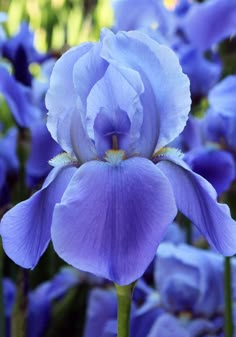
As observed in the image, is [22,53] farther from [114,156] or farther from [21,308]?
[114,156]

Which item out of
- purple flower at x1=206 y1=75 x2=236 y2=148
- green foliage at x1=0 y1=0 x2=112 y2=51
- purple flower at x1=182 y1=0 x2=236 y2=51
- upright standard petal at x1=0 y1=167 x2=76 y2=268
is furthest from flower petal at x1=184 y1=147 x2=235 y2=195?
green foliage at x1=0 y1=0 x2=112 y2=51

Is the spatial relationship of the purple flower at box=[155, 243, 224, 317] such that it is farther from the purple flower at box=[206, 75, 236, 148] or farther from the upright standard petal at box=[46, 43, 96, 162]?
the upright standard petal at box=[46, 43, 96, 162]

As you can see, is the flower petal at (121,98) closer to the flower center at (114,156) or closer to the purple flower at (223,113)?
the flower center at (114,156)

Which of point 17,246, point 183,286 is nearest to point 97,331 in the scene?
point 183,286

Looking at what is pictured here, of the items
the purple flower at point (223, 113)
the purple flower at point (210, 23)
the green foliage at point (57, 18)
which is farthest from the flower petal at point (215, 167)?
the green foliage at point (57, 18)

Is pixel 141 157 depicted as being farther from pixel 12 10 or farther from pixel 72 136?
pixel 12 10

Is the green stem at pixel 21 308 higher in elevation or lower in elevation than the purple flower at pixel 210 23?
lower
